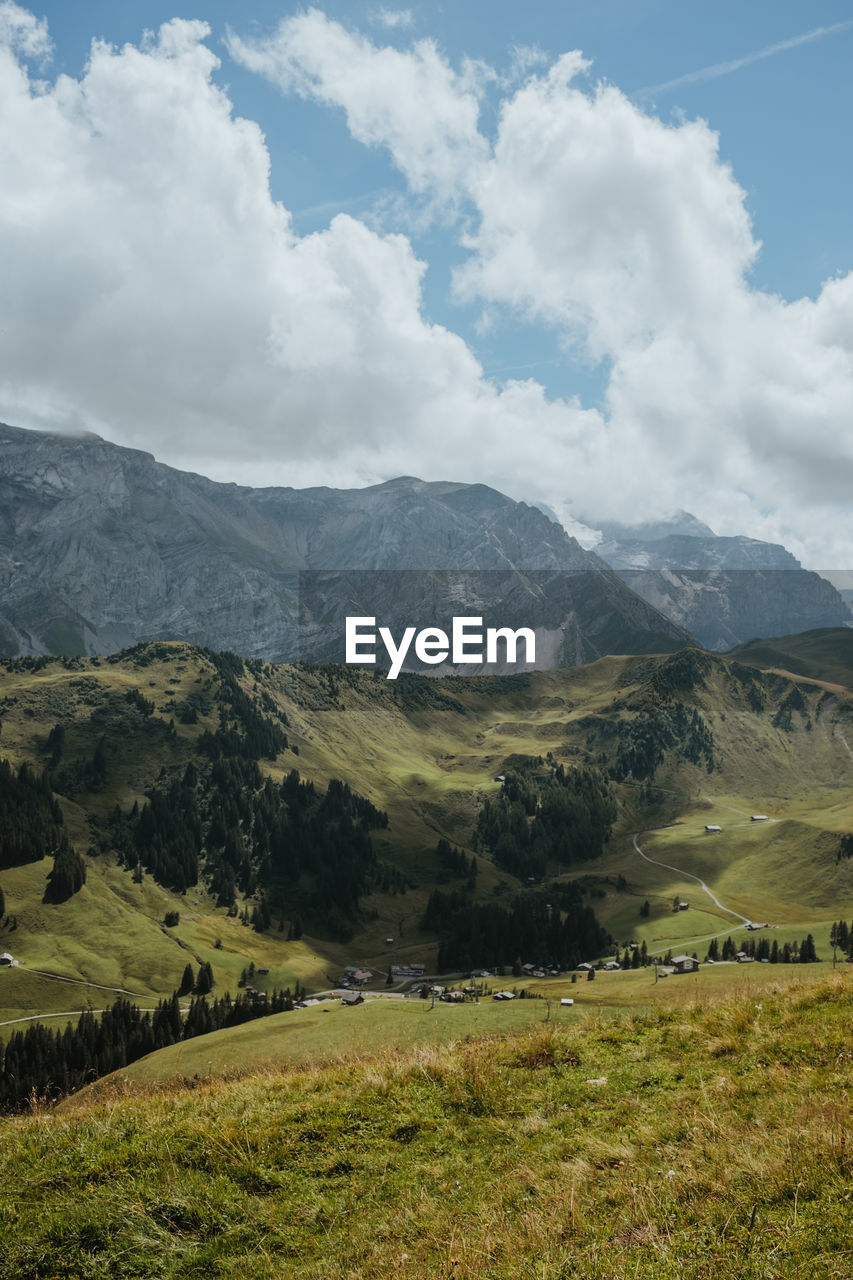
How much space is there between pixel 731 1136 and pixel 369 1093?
8734 millimetres

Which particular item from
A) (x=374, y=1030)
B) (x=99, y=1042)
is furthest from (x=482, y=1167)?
(x=99, y=1042)

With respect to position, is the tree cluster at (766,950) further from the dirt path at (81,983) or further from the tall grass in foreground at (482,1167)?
the tall grass in foreground at (482,1167)

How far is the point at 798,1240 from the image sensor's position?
34.2 feet

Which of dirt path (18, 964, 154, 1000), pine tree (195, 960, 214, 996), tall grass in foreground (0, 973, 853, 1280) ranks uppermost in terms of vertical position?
tall grass in foreground (0, 973, 853, 1280)

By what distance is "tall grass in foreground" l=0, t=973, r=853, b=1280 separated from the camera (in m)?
11.4

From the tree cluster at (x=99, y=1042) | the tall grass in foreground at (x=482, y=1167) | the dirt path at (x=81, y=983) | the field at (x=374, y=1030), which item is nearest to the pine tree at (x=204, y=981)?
the dirt path at (x=81, y=983)

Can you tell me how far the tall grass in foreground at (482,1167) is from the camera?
11.4 metres

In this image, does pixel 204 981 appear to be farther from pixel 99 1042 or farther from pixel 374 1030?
pixel 374 1030

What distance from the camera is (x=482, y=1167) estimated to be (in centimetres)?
1520

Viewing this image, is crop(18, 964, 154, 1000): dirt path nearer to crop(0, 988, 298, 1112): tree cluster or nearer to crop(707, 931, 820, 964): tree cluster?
crop(0, 988, 298, 1112): tree cluster

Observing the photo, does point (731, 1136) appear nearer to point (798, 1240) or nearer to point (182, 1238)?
point (798, 1240)

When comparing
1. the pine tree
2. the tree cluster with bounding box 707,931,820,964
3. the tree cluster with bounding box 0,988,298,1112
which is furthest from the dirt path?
the tree cluster with bounding box 707,931,820,964

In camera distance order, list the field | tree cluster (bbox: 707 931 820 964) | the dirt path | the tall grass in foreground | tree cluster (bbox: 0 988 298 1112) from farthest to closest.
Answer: the dirt path
tree cluster (bbox: 707 931 820 964)
tree cluster (bbox: 0 988 298 1112)
the field
the tall grass in foreground

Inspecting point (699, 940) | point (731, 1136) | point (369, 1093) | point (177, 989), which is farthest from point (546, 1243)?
point (699, 940)
